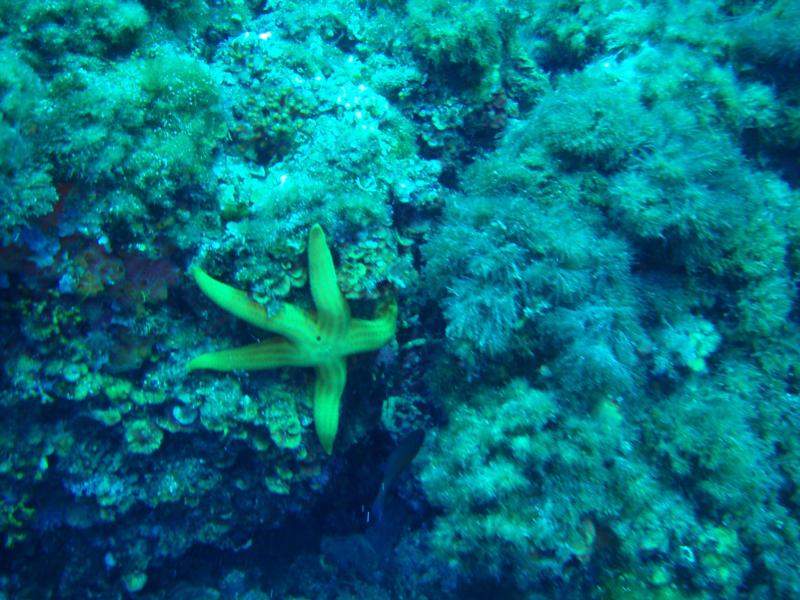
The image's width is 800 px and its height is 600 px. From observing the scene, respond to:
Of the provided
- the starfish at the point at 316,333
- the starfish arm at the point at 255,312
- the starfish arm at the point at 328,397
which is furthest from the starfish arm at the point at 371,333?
the starfish arm at the point at 255,312

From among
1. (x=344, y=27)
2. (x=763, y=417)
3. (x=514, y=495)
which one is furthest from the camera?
(x=344, y=27)

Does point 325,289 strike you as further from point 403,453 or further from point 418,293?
point 403,453

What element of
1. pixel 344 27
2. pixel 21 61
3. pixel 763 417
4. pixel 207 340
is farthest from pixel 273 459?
pixel 344 27

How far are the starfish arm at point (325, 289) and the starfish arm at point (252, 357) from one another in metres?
0.35

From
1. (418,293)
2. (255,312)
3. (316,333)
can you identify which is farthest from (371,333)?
(255,312)

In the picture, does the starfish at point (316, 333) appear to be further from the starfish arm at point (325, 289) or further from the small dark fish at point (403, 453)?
the small dark fish at point (403, 453)

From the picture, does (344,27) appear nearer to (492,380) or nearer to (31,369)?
(492,380)

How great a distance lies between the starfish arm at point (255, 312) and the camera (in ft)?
11.9

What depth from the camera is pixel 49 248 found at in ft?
11.5

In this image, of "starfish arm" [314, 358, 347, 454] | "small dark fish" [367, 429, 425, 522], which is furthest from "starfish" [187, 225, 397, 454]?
"small dark fish" [367, 429, 425, 522]

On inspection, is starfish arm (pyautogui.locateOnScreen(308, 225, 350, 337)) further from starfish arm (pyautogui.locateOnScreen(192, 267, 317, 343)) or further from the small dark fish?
the small dark fish

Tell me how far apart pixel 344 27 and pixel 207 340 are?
12.4 ft

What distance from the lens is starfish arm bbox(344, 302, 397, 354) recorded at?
3.83m

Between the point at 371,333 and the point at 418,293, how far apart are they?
0.58 m
